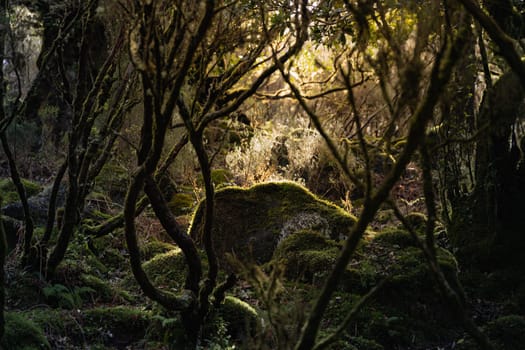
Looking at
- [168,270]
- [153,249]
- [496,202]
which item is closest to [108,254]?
[153,249]

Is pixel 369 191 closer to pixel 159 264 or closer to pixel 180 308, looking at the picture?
pixel 180 308

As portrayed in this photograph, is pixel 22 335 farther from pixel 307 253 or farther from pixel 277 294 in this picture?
pixel 307 253

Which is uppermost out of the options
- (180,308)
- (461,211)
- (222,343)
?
(461,211)

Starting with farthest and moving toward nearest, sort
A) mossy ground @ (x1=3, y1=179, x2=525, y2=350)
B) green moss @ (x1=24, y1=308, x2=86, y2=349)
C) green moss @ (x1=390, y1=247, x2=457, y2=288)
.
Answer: green moss @ (x1=390, y1=247, x2=457, y2=288) → mossy ground @ (x1=3, y1=179, x2=525, y2=350) → green moss @ (x1=24, y1=308, x2=86, y2=349)

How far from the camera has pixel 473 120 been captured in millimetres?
6707

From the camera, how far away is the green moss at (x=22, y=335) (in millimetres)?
3635

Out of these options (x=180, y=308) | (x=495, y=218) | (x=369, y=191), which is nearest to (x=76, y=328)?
(x=180, y=308)

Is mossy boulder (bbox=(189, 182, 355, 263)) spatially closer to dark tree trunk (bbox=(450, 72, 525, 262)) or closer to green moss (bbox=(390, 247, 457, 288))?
green moss (bbox=(390, 247, 457, 288))

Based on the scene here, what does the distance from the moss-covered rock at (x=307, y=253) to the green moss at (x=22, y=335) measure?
2.37m

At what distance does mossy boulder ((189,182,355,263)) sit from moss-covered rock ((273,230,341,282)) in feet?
0.64

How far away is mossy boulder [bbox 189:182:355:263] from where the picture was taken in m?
6.39

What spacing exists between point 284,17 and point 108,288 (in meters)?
2.88

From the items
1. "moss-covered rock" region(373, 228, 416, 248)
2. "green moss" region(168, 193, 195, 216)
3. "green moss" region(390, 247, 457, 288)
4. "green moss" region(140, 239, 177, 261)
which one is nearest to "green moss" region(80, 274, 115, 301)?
"green moss" region(140, 239, 177, 261)

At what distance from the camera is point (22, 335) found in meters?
3.71
